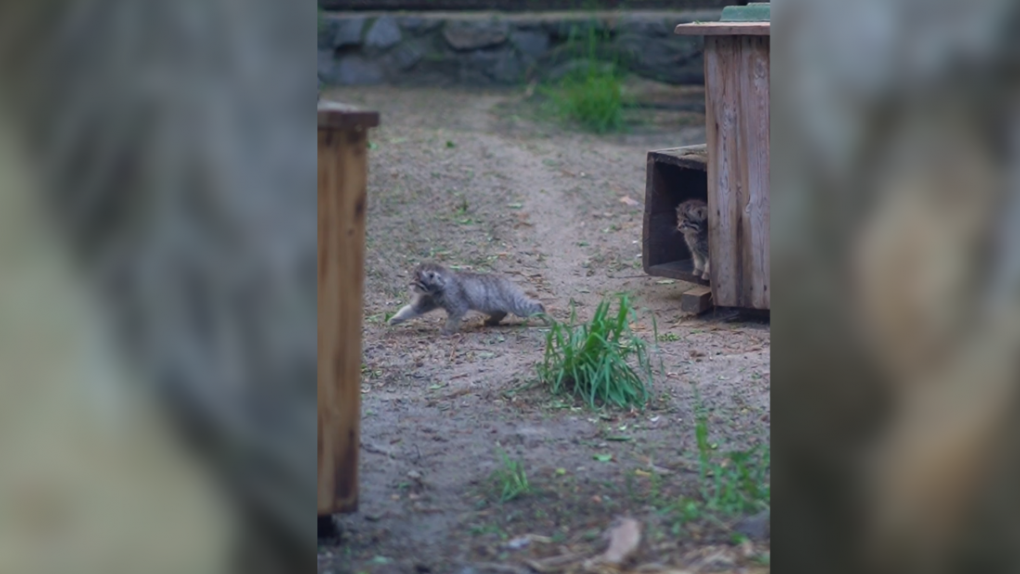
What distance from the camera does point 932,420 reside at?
3.28 meters

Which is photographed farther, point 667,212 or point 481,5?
point 481,5

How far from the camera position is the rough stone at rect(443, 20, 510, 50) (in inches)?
493

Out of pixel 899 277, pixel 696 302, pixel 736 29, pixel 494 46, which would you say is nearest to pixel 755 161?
pixel 736 29

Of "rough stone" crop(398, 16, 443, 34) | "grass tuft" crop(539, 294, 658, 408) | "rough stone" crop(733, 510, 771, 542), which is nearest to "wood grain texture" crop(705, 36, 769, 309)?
"grass tuft" crop(539, 294, 658, 408)

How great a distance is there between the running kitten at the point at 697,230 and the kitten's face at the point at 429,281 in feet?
5.10

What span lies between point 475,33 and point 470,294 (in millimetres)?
6018

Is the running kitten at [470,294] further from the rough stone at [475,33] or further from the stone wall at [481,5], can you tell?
the stone wall at [481,5]

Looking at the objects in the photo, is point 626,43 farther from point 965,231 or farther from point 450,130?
point 965,231

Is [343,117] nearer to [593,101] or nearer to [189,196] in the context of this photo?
[189,196]

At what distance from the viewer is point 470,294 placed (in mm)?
7203

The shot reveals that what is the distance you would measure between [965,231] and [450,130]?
821 cm

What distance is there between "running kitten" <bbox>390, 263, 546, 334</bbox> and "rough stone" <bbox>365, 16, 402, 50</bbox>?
6.06 meters

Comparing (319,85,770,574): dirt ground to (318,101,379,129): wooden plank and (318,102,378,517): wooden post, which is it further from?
(318,101,379,129): wooden plank

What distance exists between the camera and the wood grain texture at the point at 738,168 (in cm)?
693
